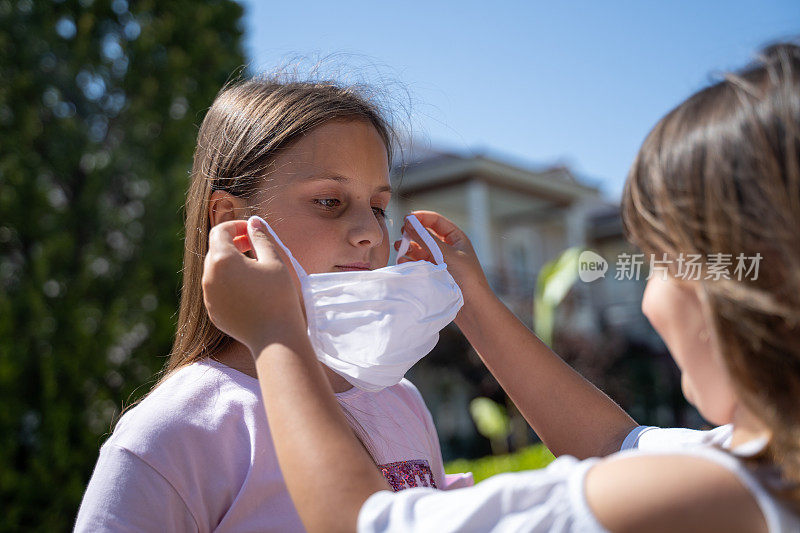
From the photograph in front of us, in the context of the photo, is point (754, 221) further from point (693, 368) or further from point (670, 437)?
point (670, 437)

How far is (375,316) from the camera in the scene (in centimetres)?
164

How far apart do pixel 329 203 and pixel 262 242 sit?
46 centimetres

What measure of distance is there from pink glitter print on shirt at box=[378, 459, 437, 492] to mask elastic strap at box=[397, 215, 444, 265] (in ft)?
1.70

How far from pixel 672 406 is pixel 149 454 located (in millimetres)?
15777

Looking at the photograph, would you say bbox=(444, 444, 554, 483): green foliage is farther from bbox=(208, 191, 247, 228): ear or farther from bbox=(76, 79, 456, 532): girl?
bbox=(208, 191, 247, 228): ear

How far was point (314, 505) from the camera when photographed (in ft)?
3.58

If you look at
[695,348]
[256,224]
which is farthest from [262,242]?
[695,348]

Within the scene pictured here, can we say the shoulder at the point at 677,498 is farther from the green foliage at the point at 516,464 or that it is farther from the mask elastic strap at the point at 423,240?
the green foliage at the point at 516,464

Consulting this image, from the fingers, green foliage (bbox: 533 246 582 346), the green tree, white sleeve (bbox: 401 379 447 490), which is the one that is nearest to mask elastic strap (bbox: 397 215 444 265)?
the fingers

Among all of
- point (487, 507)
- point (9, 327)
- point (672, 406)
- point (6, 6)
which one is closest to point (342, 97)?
point (487, 507)

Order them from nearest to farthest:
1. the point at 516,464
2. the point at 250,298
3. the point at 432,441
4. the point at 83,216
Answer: the point at 250,298, the point at 432,441, the point at 516,464, the point at 83,216

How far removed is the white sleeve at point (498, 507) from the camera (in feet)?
3.36

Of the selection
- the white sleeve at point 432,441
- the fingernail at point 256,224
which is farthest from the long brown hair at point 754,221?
the white sleeve at point 432,441

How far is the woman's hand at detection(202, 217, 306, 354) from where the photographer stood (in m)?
1.24
